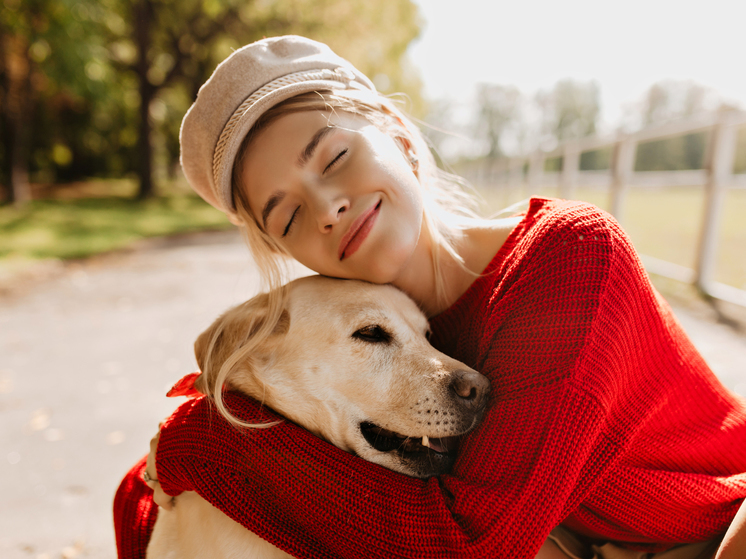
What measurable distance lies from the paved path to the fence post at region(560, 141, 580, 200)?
5.19 m

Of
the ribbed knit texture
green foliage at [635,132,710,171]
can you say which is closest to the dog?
the ribbed knit texture

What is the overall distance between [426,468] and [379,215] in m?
0.84

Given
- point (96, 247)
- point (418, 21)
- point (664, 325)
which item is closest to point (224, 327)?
point (664, 325)

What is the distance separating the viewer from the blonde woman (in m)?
1.30

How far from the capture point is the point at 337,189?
1.77m

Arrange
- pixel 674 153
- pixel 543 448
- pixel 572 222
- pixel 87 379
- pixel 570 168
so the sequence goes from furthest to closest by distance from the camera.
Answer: pixel 570 168
pixel 674 153
pixel 87 379
pixel 572 222
pixel 543 448

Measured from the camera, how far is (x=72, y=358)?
5160 mm

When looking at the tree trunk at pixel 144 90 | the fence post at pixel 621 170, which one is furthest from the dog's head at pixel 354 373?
the tree trunk at pixel 144 90

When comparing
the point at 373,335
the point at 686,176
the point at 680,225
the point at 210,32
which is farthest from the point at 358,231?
the point at 210,32

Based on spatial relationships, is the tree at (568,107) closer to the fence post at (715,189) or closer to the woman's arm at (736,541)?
the fence post at (715,189)

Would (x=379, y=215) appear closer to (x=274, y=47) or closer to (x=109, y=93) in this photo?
(x=274, y=47)

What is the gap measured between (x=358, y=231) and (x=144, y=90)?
67.0 feet

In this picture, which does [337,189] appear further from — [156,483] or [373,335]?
[156,483]

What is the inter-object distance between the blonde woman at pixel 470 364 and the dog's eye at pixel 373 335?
0.67 feet
